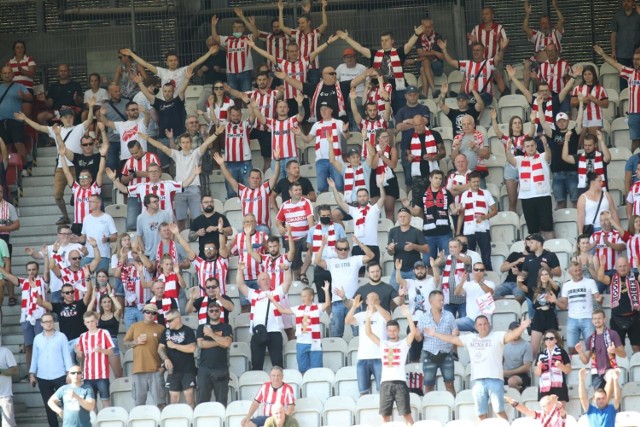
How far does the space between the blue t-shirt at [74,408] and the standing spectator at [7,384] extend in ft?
2.52

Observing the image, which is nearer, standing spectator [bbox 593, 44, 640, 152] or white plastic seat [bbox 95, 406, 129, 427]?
white plastic seat [bbox 95, 406, 129, 427]

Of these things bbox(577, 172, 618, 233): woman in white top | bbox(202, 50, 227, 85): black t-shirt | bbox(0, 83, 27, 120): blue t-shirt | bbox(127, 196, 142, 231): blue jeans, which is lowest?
bbox(577, 172, 618, 233): woman in white top

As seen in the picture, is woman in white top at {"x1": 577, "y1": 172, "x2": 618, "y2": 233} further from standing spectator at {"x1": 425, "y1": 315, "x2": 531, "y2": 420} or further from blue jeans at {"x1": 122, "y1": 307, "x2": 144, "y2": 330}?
blue jeans at {"x1": 122, "y1": 307, "x2": 144, "y2": 330}

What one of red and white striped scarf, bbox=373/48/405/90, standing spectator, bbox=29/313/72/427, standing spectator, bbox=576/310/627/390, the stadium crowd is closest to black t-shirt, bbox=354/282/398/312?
the stadium crowd

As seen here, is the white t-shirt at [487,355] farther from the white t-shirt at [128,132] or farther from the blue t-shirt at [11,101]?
the blue t-shirt at [11,101]

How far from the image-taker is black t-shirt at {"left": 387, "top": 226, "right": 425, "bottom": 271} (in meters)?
20.1

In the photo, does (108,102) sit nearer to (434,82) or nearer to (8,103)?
(8,103)

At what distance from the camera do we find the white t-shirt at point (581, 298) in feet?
62.4

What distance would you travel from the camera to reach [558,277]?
19.8m

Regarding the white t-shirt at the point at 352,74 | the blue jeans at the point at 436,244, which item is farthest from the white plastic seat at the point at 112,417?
the white t-shirt at the point at 352,74

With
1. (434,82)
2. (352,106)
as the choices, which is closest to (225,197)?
(352,106)

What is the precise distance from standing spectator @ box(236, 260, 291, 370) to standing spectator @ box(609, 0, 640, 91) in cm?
685

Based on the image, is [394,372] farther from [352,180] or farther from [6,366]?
[6,366]

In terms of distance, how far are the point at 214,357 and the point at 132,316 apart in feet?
5.63
